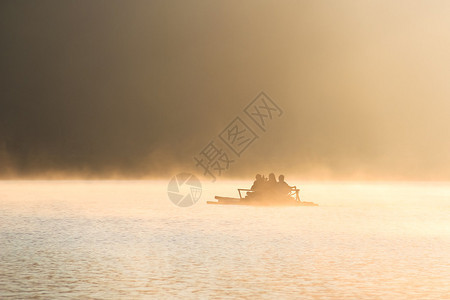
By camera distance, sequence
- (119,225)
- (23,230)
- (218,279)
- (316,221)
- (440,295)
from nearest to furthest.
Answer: (440,295) < (218,279) < (23,230) < (119,225) < (316,221)

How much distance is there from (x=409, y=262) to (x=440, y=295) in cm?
700

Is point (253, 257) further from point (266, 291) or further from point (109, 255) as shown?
point (266, 291)

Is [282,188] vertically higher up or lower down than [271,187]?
lower down

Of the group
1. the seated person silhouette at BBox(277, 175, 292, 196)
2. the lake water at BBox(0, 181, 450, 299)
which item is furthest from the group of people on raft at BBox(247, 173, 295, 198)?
the lake water at BBox(0, 181, 450, 299)

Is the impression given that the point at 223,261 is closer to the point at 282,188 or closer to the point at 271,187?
the point at 282,188

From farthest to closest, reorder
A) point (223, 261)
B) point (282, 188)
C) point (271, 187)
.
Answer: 1. point (271, 187)
2. point (282, 188)
3. point (223, 261)

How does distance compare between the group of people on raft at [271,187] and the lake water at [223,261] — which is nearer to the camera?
the lake water at [223,261]

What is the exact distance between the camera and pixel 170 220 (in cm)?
4819

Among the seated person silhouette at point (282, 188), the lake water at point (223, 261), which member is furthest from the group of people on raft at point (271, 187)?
the lake water at point (223, 261)

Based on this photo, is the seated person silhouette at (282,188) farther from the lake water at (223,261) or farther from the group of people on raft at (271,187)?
the lake water at (223,261)

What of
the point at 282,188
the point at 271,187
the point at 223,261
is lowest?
the point at 223,261

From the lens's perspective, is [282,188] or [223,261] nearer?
[223,261]

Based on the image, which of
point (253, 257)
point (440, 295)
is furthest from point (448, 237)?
point (440, 295)

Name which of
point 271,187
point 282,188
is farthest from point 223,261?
point 271,187
